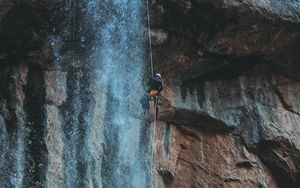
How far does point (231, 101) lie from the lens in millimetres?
11508

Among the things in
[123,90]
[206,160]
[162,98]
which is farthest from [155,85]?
[206,160]

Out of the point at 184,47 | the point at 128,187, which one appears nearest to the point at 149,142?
the point at 128,187

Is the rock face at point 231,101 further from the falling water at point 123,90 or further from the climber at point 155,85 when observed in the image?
the climber at point 155,85

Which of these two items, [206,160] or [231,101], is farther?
[231,101]

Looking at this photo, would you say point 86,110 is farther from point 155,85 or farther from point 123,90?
point 155,85

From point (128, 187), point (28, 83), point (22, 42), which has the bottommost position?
point (128, 187)

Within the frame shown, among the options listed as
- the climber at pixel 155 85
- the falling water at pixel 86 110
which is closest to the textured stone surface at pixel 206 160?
the falling water at pixel 86 110

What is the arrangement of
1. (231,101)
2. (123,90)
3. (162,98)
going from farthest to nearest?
(231,101), (162,98), (123,90)

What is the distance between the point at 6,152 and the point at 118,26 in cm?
307

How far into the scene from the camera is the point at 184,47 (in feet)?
35.0

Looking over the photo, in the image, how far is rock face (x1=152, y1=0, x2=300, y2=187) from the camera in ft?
34.6

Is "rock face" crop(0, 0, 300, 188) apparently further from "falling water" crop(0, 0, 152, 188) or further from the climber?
the climber

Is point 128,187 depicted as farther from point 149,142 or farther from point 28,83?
point 28,83

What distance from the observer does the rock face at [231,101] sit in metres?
10.5
